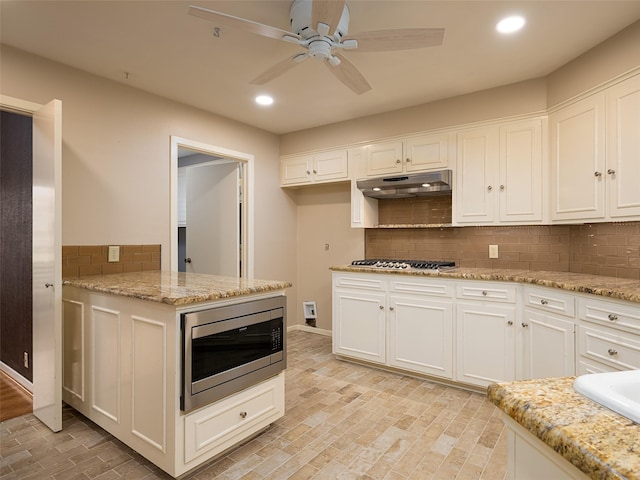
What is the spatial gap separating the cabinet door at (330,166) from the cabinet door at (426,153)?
741 millimetres

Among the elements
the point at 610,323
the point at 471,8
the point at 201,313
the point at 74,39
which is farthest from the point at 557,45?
the point at 74,39

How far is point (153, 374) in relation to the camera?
5.98 ft

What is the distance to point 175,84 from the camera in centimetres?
306

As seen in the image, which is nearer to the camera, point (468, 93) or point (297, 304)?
point (468, 93)

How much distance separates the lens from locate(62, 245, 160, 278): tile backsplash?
2.69 metres

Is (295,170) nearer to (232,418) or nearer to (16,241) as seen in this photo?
(16,241)

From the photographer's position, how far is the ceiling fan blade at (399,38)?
179 centimetres

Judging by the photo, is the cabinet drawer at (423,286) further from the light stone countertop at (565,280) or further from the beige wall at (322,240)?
the beige wall at (322,240)

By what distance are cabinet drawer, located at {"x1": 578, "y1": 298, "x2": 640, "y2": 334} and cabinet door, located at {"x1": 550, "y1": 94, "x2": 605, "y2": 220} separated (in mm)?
720

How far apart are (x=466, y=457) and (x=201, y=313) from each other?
165 centimetres

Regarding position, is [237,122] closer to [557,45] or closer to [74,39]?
[74,39]

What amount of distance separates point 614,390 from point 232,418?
178 centimetres

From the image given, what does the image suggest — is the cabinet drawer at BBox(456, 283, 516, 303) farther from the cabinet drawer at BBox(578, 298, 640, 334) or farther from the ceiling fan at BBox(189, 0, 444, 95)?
the ceiling fan at BBox(189, 0, 444, 95)

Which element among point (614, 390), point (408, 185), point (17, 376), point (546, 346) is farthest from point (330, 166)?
point (614, 390)
